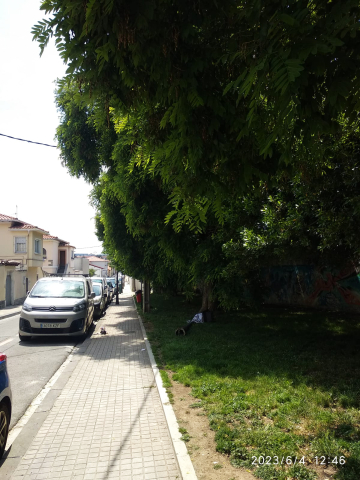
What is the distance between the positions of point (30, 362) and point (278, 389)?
556cm

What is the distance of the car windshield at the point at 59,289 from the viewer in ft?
37.8

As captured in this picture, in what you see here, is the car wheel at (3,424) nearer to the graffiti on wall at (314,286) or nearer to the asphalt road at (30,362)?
the asphalt road at (30,362)

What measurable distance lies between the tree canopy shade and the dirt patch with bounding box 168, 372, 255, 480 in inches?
96.0

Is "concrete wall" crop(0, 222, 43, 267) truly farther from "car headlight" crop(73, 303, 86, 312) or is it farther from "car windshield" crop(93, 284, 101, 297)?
"car headlight" crop(73, 303, 86, 312)

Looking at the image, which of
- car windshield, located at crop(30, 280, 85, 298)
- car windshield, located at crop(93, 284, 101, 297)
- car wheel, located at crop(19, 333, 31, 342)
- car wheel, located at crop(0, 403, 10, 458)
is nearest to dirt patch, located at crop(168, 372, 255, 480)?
car wheel, located at crop(0, 403, 10, 458)

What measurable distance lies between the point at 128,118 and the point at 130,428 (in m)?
3.72

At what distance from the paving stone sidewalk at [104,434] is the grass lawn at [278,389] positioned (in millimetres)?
653

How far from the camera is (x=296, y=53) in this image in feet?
8.61

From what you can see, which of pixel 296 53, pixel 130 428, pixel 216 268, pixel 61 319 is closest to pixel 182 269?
pixel 216 268

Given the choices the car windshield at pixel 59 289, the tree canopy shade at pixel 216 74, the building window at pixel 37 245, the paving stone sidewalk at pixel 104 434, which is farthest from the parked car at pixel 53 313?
the building window at pixel 37 245

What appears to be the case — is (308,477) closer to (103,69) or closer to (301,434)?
(301,434)

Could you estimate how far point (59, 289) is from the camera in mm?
11859

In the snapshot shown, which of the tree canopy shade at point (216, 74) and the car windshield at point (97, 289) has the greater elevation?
the tree canopy shade at point (216, 74)

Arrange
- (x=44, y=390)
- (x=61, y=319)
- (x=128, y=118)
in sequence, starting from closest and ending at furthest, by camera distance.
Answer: (x=128, y=118), (x=44, y=390), (x=61, y=319)
